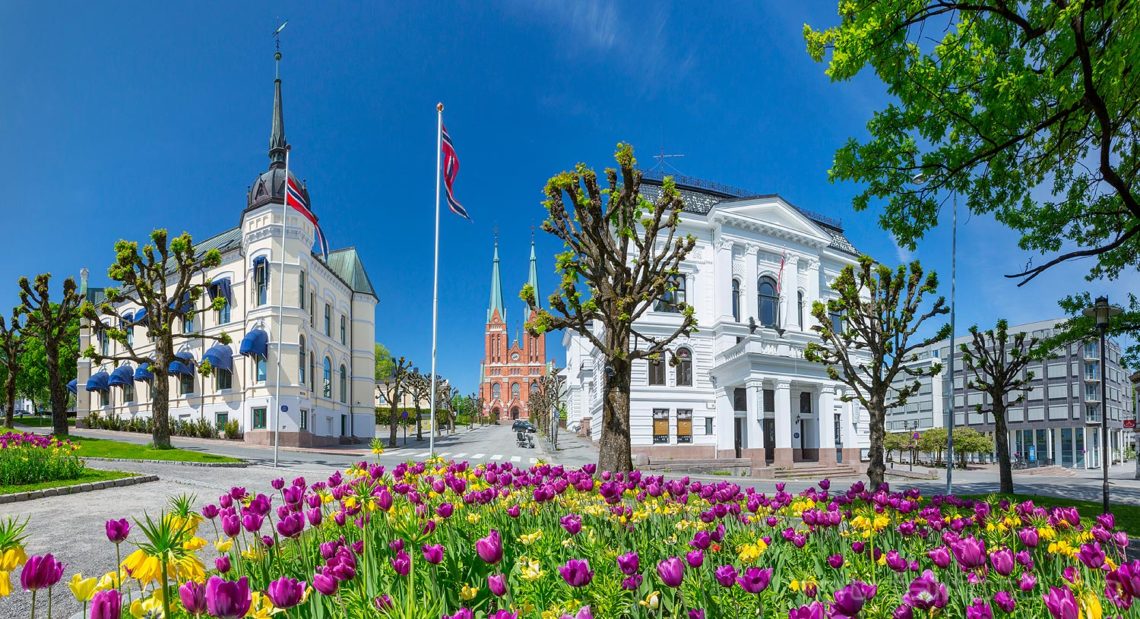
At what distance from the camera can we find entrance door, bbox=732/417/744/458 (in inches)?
1514

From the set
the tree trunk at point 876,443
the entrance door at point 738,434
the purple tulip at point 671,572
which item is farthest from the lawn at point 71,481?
the entrance door at point 738,434

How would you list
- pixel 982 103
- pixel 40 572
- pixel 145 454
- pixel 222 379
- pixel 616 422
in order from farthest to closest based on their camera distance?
pixel 222 379 → pixel 145 454 → pixel 616 422 → pixel 982 103 → pixel 40 572

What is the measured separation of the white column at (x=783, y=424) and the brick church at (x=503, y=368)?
11099 centimetres

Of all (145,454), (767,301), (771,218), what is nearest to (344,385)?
(145,454)

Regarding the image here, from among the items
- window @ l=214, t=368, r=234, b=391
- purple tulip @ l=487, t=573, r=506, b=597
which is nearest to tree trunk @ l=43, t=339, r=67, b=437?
window @ l=214, t=368, r=234, b=391

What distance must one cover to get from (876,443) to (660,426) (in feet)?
54.3

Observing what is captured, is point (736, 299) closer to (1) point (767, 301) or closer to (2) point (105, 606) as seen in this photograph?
(1) point (767, 301)

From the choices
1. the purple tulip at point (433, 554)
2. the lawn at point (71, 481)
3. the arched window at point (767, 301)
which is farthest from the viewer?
the arched window at point (767, 301)

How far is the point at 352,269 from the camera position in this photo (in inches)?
2239

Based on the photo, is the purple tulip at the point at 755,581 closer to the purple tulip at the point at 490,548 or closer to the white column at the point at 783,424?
the purple tulip at the point at 490,548

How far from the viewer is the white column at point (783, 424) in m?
35.8

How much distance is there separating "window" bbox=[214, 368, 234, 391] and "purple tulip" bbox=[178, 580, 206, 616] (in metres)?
44.9

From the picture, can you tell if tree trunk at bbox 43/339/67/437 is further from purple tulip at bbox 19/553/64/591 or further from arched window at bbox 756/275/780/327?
arched window at bbox 756/275/780/327

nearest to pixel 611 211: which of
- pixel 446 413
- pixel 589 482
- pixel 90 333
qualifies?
pixel 589 482
